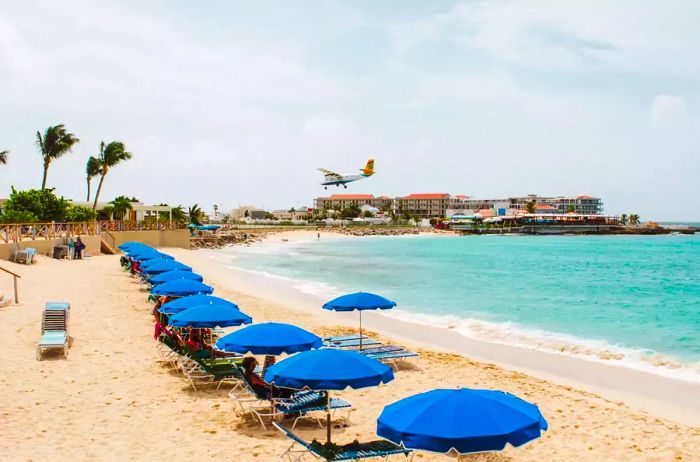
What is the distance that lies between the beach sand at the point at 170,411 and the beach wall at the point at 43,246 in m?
12.1

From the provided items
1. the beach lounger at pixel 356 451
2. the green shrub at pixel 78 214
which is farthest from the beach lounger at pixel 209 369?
the green shrub at pixel 78 214

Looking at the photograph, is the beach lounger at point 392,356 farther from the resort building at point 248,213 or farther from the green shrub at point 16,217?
the resort building at point 248,213

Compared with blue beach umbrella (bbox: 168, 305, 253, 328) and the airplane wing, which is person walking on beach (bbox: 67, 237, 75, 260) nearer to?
blue beach umbrella (bbox: 168, 305, 253, 328)

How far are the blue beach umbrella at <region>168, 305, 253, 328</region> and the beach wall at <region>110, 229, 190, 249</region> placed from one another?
31730 mm

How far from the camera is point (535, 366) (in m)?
14.1

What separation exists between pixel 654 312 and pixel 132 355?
857 inches

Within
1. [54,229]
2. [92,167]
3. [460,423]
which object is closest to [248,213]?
A: [92,167]

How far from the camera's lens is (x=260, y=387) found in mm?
8820

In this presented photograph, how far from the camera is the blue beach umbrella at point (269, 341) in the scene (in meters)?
8.44

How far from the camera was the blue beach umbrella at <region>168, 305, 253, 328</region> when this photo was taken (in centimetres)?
1020

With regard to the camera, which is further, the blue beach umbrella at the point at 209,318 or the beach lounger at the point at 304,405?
the blue beach umbrella at the point at 209,318

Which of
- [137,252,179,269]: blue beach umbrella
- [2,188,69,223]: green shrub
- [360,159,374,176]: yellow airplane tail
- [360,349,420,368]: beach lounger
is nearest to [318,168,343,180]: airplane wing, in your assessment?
[360,159,374,176]: yellow airplane tail

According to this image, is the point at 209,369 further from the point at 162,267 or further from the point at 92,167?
the point at 92,167

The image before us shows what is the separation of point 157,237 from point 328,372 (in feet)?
143
